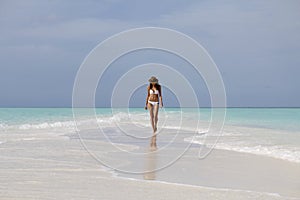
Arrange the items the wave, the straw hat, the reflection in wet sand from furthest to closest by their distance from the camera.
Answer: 1. the straw hat
2. the wave
3. the reflection in wet sand

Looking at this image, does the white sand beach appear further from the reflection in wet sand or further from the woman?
the woman

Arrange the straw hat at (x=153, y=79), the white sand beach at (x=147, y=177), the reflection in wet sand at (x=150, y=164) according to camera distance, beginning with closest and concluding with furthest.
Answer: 1. the white sand beach at (x=147, y=177)
2. the reflection in wet sand at (x=150, y=164)
3. the straw hat at (x=153, y=79)

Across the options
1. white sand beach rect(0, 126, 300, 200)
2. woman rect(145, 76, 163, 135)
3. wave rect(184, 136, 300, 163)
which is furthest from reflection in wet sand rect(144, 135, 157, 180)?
woman rect(145, 76, 163, 135)

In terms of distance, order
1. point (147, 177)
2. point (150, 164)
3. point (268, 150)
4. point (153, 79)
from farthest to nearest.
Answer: point (153, 79), point (268, 150), point (150, 164), point (147, 177)

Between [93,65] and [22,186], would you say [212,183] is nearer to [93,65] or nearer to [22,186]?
[22,186]

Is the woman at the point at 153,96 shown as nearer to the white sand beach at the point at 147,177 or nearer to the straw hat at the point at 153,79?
the straw hat at the point at 153,79

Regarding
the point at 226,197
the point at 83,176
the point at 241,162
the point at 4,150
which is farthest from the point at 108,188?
the point at 4,150

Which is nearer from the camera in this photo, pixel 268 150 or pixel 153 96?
pixel 268 150

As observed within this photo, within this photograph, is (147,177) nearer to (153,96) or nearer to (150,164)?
(150,164)

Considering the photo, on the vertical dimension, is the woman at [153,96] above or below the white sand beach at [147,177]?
above

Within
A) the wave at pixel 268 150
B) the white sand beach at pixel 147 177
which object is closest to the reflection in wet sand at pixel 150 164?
the white sand beach at pixel 147 177

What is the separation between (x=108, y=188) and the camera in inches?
210

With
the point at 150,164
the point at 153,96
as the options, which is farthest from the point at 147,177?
the point at 153,96

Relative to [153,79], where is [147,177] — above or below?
below
